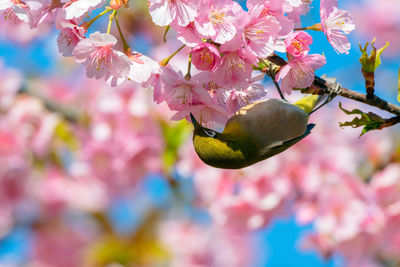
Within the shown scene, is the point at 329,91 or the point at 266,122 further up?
the point at 329,91

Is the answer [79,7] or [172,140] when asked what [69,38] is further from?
[172,140]

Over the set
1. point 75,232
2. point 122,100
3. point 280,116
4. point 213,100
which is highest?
point 213,100

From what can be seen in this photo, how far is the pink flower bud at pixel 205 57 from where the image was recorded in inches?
37.4

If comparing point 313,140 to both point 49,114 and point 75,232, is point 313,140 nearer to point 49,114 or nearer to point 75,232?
point 49,114

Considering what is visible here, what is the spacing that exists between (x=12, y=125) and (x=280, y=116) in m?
2.89

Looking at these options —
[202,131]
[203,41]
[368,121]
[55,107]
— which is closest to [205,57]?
[203,41]

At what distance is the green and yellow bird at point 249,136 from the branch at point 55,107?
2357mm

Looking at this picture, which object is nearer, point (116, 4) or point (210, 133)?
point (116, 4)

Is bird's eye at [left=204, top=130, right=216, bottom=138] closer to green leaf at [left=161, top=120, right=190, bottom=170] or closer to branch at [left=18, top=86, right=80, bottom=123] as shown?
green leaf at [left=161, top=120, right=190, bottom=170]

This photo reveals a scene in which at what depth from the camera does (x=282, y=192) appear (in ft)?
10.8

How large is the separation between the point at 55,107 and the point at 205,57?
2.65m

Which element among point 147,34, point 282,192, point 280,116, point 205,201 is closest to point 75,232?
point 147,34

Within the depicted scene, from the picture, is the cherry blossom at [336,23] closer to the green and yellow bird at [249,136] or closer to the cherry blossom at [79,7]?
the green and yellow bird at [249,136]

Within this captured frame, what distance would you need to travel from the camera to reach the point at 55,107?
345 centimetres
